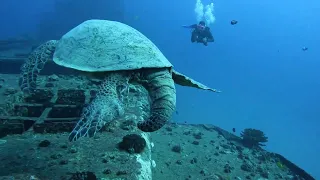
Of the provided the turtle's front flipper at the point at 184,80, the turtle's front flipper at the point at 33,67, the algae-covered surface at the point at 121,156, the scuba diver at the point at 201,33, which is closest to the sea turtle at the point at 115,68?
the turtle's front flipper at the point at 184,80

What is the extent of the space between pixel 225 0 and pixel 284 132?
151893 mm

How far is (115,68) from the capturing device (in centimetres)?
403

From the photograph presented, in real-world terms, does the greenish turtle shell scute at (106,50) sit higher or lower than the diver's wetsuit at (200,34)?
lower

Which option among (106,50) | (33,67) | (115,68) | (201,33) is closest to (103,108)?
(115,68)

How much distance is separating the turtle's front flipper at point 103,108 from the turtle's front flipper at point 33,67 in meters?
2.22

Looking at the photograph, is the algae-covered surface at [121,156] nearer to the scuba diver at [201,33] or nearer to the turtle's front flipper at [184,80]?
the turtle's front flipper at [184,80]

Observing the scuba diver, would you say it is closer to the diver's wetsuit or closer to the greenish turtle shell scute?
the diver's wetsuit

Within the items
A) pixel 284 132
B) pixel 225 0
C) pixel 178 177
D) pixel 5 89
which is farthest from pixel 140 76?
pixel 225 0

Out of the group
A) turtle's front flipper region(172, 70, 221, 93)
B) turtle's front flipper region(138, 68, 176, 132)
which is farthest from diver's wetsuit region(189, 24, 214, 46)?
turtle's front flipper region(138, 68, 176, 132)

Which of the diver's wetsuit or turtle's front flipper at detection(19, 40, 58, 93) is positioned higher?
the diver's wetsuit

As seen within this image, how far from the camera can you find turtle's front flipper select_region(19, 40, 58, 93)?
18.0ft

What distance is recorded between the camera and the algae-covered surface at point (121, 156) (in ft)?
12.9

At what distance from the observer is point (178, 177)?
715 cm

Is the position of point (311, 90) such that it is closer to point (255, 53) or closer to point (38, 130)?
point (255, 53)
